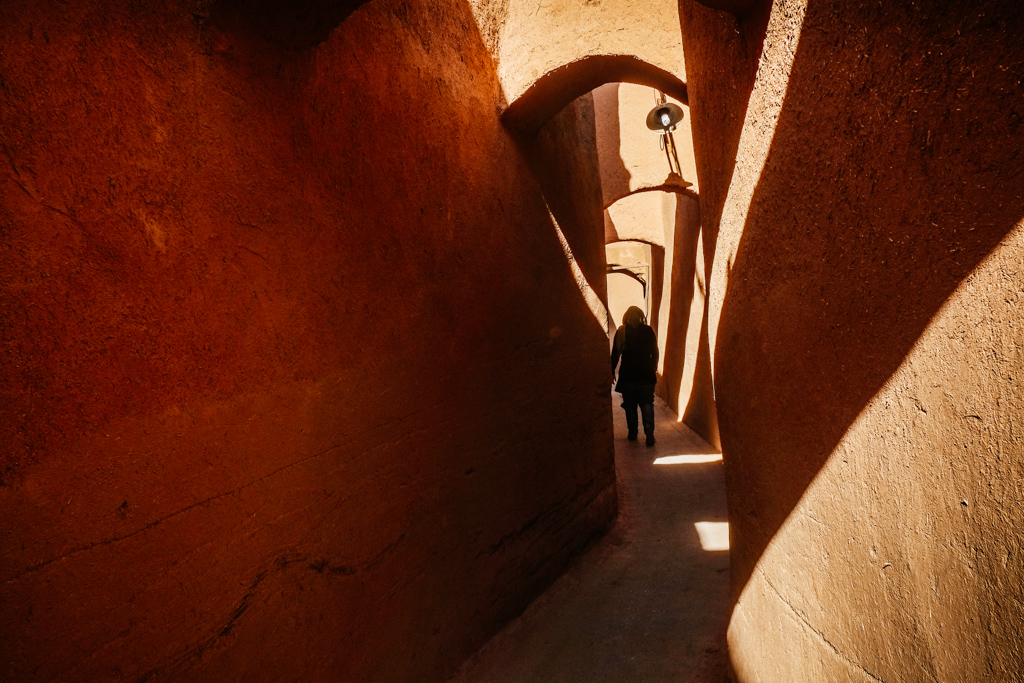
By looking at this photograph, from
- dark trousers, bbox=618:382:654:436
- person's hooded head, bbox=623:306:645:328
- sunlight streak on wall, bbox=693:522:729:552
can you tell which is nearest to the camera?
sunlight streak on wall, bbox=693:522:729:552

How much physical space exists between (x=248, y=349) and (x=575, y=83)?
9.58 feet

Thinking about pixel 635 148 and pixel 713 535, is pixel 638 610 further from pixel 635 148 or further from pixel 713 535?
pixel 635 148

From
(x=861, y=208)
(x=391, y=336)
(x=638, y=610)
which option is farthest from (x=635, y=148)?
(x=861, y=208)

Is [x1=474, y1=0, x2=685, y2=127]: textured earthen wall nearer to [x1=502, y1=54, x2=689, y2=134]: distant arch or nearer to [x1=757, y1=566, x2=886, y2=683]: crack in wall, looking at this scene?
[x1=502, y1=54, x2=689, y2=134]: distant arch

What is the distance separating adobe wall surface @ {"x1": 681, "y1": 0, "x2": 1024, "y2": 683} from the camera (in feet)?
3.32

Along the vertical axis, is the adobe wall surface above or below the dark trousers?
above

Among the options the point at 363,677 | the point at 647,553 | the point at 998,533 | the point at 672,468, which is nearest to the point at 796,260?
the point at 998,533

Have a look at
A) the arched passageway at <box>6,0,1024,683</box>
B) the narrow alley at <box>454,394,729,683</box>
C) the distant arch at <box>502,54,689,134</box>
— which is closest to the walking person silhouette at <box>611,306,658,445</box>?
the narrow alley at <box>454,394,729,683</box>

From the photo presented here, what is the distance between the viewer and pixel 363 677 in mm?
2227

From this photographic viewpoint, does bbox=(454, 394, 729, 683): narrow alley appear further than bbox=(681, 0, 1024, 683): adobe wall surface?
Yes

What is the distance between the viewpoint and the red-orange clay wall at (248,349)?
4.21 ft

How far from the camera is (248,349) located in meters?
1.79

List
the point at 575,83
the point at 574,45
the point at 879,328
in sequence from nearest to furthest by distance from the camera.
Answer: the point at 879,328, the point at 574,45, the point at 575,83

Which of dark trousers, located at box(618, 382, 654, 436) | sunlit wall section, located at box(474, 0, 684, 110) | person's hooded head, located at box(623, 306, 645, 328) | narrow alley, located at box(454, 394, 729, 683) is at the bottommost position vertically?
narrow alley, located at box(454, 394, 729, 683)
